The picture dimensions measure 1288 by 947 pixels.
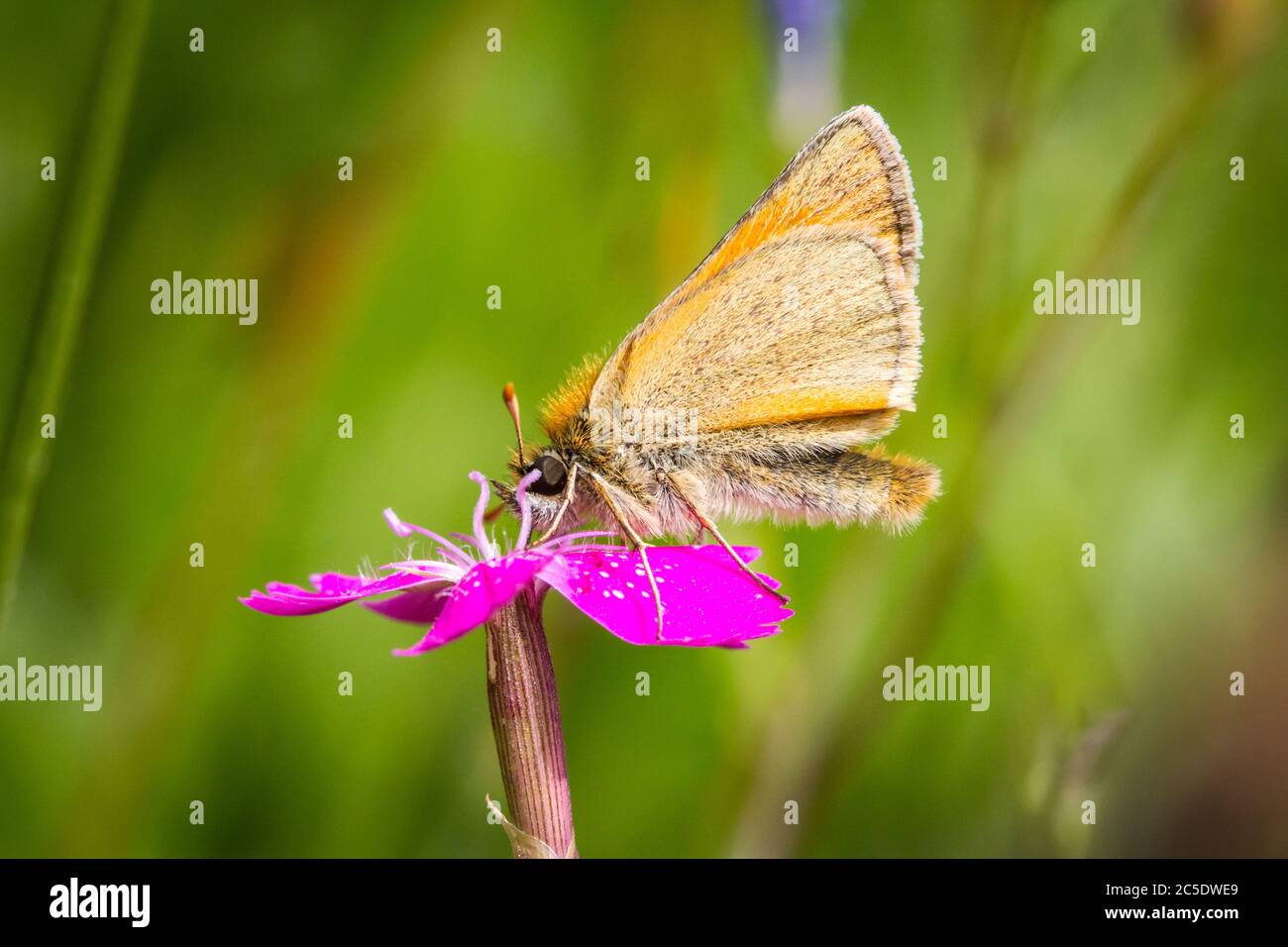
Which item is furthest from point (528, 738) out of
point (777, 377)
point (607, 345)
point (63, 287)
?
point (607, 345)

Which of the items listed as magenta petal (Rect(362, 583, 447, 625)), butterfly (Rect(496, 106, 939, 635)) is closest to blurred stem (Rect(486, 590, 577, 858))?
magenta petal (Rect(362, 583, 447, 625))

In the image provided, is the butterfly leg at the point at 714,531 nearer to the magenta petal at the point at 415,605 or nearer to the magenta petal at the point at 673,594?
the magenta petal at the point at 673,594

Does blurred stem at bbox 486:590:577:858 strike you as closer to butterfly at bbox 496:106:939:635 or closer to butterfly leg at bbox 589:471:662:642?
butterfly leg at bbox 589:471:662:642

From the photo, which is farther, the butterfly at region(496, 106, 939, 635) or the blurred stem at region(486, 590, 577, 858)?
the butterfly at region(496, 106, 939, 635)

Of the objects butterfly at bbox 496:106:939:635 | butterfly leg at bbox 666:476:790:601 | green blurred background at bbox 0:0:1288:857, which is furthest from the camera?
green blurred background at bbox 0:0:1288:857

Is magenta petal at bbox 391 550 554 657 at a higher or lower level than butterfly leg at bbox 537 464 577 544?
lower

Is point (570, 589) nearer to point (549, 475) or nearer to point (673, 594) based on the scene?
point (673, 594)

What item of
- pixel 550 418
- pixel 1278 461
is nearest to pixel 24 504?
pixel 550 418

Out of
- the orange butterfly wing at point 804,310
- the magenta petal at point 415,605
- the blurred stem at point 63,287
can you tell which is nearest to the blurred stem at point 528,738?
the magenta petal at point 415,605
